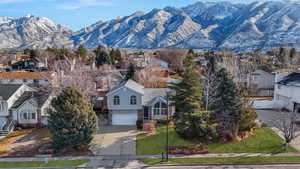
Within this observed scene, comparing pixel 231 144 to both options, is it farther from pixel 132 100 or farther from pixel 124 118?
A: pixel 124 118

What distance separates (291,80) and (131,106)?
2529 centimetres

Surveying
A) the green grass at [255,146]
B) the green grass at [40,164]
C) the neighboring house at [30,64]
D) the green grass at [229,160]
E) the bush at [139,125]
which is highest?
the neighboring house at [30,64]

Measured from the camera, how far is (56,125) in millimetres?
20062

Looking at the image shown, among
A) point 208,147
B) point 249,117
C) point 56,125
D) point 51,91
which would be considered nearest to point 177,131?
point 208,147

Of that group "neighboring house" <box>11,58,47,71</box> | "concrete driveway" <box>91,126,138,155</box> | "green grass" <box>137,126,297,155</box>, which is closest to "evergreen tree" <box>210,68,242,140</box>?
"green grass" <box>137,126,297,155</box>

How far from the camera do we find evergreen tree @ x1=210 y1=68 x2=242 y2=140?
21.8 metres

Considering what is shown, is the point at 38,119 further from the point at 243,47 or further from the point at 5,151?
the point at 243,47

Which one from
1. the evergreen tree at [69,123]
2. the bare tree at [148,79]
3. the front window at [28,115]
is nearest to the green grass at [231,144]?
the evergreen tree at [69,123]

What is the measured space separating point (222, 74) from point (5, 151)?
2386 cm

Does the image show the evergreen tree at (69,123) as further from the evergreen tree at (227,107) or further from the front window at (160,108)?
the evergreen tree at (227,107)

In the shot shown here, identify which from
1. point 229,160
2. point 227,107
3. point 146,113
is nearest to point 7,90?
point 146,113

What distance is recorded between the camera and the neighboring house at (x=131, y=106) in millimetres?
27469

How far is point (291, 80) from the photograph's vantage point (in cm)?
3216

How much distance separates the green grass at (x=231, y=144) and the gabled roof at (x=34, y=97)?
1496 centimetres
